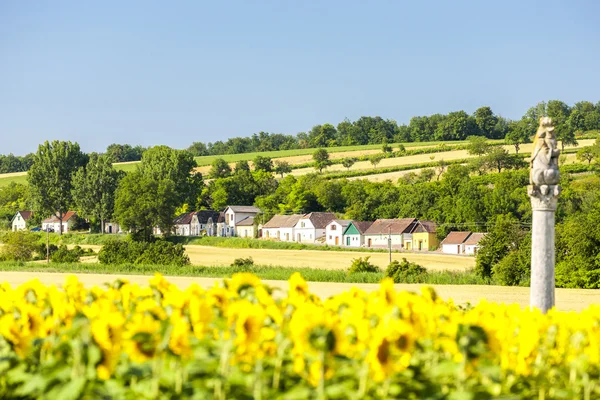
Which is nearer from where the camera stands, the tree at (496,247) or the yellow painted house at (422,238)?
the tree at (496,247)

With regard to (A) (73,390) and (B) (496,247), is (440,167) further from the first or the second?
(A) (73,390)

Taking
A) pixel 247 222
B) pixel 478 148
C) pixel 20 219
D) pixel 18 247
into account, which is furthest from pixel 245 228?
pixel 20 219

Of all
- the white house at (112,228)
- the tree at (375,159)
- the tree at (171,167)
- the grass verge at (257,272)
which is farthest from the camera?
the tree at (375,159)

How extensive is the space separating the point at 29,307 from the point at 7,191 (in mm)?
140122

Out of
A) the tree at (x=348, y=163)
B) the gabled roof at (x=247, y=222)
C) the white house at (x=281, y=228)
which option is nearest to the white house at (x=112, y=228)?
the gabled roof at (x=247, y=222)

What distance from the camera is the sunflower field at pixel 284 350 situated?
A: 443 cm

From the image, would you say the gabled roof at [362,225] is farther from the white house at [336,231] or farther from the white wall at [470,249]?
the white wall at [470,249]

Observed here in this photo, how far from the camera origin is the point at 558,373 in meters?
5.32

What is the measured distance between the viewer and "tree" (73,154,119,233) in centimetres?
9762

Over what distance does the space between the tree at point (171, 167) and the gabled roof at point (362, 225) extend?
22.0 meters

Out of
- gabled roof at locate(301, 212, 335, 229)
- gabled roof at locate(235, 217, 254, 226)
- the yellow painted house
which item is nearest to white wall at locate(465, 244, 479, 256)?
the yellow painted house

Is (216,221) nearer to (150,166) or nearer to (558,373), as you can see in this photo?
(150,166)

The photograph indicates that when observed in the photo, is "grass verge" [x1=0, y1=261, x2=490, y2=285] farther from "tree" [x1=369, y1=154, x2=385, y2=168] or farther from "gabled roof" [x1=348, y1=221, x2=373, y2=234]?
"tree" [x1=369, y1=154, x2=385, y2=168]

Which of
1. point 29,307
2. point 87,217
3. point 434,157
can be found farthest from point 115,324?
point 434,157
